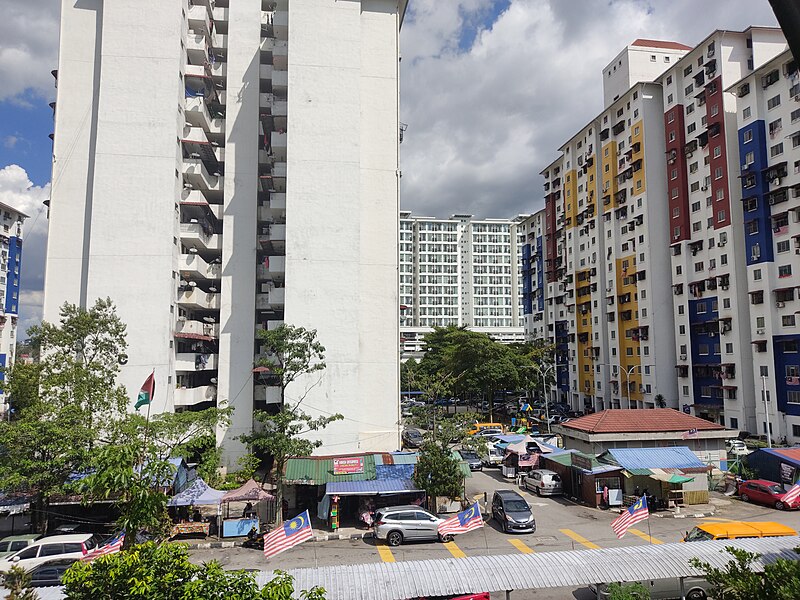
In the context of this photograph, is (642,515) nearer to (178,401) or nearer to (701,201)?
(178,401)

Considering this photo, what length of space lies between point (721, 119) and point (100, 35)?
159ft

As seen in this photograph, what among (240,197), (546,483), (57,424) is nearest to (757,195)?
(546,483)

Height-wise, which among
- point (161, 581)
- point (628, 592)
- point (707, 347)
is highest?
point (707, 347)

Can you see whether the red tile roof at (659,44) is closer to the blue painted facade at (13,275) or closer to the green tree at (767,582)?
the green tree at (767,582)

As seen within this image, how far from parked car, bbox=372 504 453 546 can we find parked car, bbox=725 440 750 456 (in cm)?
2492

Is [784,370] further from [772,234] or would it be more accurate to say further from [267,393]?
[267,393]

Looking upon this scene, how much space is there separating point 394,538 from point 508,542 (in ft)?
14.4

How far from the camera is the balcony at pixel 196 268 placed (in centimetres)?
3275

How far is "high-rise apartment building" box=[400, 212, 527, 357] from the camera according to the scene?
122 meters

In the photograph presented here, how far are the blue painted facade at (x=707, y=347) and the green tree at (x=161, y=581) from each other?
48801mm

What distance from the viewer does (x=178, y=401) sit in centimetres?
3162

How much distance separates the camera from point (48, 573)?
16266mm

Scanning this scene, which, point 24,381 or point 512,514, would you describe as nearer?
point 512,514

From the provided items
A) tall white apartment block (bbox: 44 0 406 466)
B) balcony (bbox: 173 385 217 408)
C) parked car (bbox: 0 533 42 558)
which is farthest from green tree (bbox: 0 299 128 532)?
balcony (bbox: 173 385 217 408)
